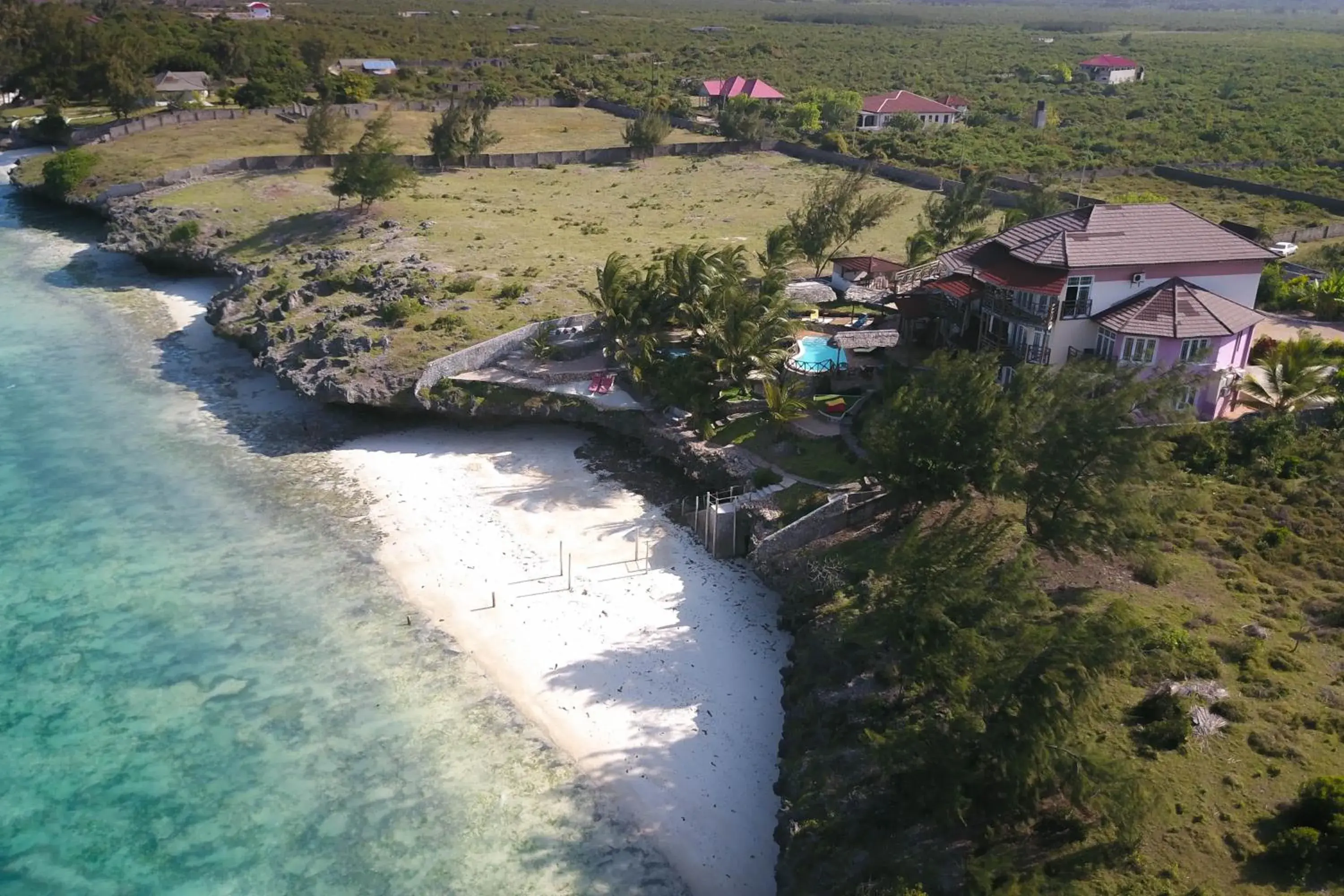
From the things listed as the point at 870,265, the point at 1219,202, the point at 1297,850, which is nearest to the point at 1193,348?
the point at 870,265

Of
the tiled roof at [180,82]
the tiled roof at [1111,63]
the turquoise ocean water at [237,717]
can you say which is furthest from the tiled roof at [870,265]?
the tiled roof at [1111,63]

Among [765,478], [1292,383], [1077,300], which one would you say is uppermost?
[1077,300]

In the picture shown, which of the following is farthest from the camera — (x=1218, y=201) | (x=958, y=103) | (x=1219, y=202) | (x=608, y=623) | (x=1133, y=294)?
(x=958, y=103)

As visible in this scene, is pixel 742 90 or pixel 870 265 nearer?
pixel 870 265

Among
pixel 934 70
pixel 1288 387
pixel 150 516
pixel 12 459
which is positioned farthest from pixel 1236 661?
pixel 934 70

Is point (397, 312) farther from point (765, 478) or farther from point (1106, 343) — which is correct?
point (1106, 343)

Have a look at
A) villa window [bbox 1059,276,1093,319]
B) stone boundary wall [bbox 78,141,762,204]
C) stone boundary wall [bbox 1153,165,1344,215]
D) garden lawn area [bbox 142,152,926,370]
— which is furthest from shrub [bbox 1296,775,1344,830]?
stone boundary wall [bbox 78,141,762,204]
